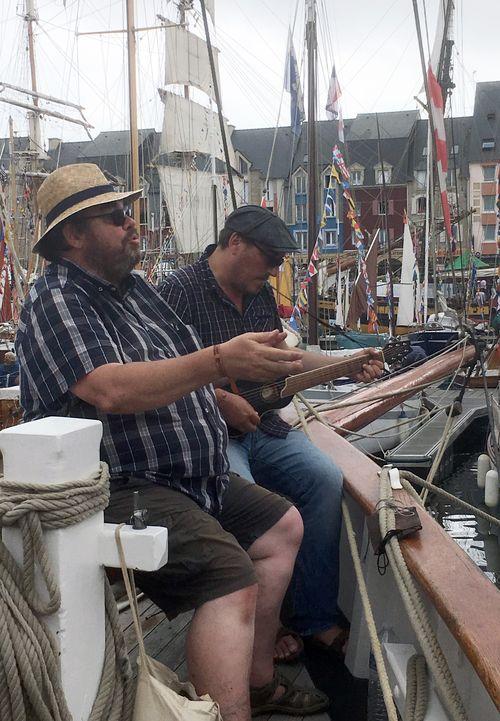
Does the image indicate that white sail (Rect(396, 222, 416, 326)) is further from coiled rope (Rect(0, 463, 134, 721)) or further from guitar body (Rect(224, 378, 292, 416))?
coiled rope (Rect(0, 463, 134, 721))

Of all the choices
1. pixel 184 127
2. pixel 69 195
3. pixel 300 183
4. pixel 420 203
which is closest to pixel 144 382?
pixel 69 195

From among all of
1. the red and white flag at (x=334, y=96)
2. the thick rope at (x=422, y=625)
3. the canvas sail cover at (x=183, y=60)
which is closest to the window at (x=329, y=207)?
the red and white flag at (x=334, y=96)

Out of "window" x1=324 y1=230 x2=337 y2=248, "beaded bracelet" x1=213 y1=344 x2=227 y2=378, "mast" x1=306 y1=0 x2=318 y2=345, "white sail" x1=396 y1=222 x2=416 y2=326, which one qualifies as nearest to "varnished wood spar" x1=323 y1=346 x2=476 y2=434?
"beaded bracelet" x1=213 y1=344 x2=227 y2=378

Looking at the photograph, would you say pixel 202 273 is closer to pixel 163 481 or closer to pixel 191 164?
pixel 163 481

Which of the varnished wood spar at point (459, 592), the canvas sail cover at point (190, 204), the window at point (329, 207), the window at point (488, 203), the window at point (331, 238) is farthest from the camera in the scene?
the window at point (488, 203)

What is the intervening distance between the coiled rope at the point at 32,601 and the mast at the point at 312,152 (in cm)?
1181

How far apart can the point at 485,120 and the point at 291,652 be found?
162ft

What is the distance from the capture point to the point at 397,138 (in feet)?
158

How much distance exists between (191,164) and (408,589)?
38.6 metres

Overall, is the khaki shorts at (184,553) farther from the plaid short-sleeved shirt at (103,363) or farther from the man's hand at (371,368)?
the man's hand at (371,368)

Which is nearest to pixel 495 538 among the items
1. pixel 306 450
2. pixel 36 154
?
pixel 306 450

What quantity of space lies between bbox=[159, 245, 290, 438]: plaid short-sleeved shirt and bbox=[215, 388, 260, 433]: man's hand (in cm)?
21

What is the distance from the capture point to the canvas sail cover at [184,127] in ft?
127

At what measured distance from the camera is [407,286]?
21.8m
